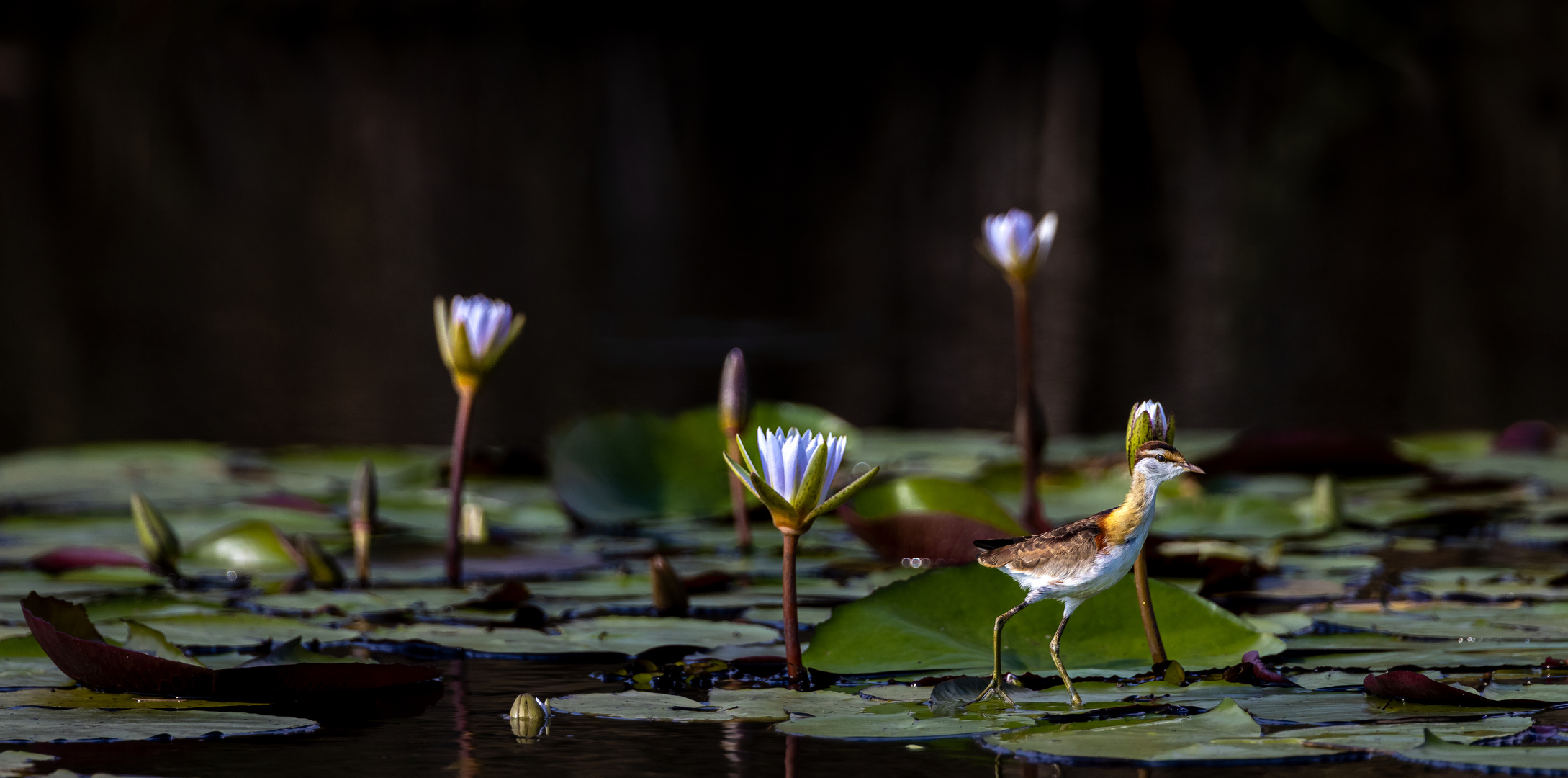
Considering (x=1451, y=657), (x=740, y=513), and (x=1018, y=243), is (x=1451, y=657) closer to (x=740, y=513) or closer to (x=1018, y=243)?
(x=1018, y=243)

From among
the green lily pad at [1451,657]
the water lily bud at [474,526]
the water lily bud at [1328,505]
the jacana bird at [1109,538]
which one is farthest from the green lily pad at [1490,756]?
the water lily bud at [474,526]

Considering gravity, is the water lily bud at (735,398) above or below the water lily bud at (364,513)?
above

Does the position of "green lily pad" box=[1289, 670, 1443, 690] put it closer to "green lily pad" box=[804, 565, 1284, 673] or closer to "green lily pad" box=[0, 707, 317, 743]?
"green lily pad" box=[804, 565, 1284, 673]

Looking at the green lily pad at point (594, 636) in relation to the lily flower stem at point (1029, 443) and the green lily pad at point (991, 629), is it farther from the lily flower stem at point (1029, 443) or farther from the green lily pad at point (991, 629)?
the lily flower stem at point (1029, 443)

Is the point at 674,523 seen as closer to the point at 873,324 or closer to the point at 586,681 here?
the point at 586,681

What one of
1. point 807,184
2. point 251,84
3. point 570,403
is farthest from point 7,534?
point 251,84

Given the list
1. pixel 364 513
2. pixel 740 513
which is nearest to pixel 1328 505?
pixel 740 513
